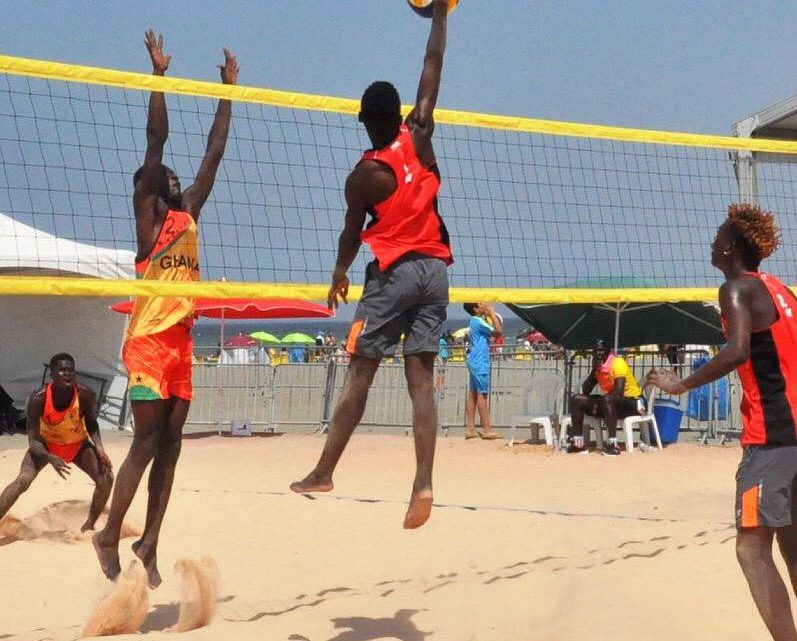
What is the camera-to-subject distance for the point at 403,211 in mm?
4945

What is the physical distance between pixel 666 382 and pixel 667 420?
31.4 ft

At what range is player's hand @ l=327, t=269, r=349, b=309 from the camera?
509 cm

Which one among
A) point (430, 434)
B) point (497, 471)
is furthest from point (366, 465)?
point (430, 434)

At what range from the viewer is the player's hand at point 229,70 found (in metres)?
6.17

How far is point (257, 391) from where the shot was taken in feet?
54.4

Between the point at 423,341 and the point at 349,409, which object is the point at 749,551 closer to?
the point at 423,341

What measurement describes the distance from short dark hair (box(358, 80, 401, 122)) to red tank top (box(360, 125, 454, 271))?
106mm

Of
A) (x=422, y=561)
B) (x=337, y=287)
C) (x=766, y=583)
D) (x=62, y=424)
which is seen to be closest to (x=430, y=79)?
(x=337, y=287)

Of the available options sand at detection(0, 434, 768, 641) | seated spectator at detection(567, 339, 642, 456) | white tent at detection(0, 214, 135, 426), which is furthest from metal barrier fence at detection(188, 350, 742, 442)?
sand at detection(0, 434, 768, 641)

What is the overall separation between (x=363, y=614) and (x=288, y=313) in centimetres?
1202

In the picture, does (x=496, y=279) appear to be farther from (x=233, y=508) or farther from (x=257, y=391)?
(x=257, y=391)

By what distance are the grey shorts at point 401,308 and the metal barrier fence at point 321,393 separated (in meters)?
11.1

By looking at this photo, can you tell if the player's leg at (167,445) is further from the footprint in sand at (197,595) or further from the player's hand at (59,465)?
the player's hand at (59,465)

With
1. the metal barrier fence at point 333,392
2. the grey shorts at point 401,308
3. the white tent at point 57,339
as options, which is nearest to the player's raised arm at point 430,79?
the grey shorts at point 401,308
